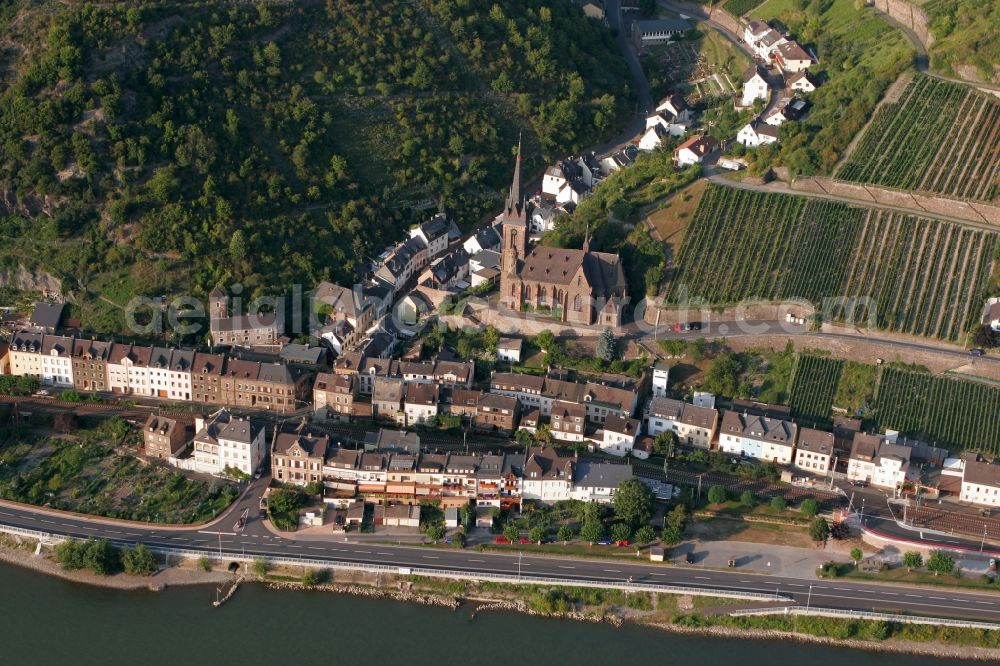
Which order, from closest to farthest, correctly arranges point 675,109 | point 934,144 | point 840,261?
point 840,261 → point 934,144 → point 675,109

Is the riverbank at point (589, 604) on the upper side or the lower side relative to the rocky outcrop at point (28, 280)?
lower

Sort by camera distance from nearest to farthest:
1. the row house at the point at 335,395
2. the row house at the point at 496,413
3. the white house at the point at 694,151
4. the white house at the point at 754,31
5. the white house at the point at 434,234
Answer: the row house at the point at 496,413
the row house at the point at 335,395
the white house at the point at 434,234
the white house at the point at 694,151
the white house at the point at 754,31

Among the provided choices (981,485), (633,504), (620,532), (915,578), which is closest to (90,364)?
(620,532)

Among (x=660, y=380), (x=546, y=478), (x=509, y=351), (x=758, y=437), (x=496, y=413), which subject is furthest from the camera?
(x=509, y=351)

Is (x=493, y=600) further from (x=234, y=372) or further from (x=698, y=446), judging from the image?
(x=234, y=372)

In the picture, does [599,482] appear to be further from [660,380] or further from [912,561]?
[912,561]

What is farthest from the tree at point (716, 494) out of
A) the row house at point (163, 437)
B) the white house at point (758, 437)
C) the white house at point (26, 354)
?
the white house at point (26, 354)

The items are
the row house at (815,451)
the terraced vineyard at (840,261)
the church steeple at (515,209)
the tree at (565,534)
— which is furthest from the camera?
the church steeple at (515,209)

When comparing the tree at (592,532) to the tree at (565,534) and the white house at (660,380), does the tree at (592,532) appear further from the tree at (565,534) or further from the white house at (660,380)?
the white house at (660,380)
